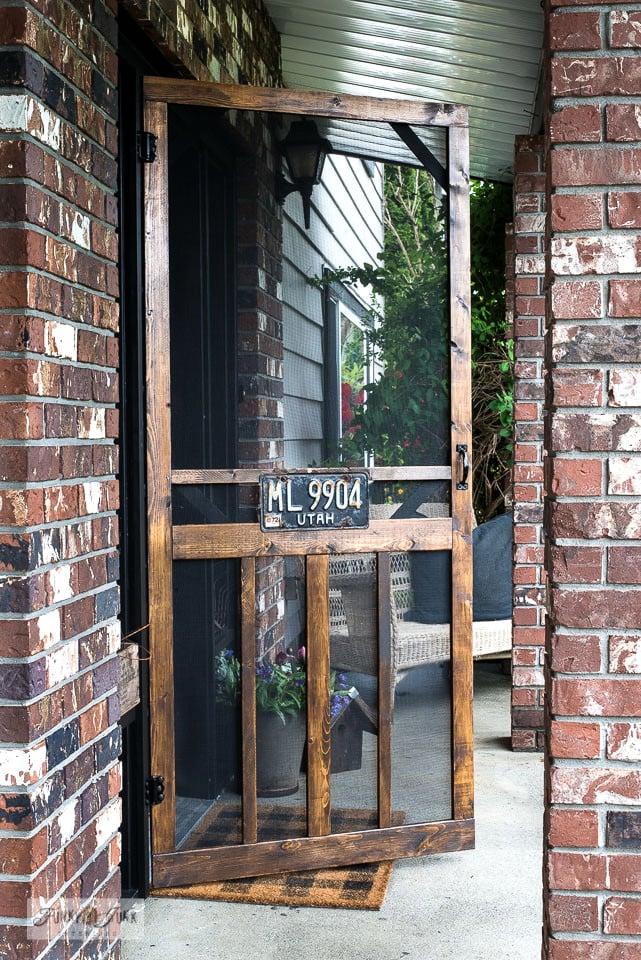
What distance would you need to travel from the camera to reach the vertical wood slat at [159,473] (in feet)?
8.47

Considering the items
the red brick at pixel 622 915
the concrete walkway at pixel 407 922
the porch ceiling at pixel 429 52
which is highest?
the porch ceiling at pixel 429 52

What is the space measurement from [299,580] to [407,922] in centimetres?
93

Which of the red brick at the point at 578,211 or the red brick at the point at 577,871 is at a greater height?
the red brick at the point at 578,211

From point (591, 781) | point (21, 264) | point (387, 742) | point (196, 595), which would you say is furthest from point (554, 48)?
point (387, 742)

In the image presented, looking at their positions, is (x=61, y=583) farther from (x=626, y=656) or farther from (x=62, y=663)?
(x=626, y=656)

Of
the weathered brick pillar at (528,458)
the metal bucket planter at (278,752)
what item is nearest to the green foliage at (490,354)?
the weathered brick pillar at (528,458)

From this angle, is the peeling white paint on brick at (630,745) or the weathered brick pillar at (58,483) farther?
the weathered brick pillar at (58,483)

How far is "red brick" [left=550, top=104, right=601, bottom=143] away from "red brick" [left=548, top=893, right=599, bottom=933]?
1.18 metres

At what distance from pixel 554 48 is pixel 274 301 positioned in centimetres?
130

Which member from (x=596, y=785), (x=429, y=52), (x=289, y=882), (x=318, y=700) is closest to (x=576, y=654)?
(x=596, y=785)

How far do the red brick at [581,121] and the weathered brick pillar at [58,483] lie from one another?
0.88 m

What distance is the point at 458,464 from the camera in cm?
280

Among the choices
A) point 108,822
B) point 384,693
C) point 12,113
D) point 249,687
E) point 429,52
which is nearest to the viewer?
point 12,113

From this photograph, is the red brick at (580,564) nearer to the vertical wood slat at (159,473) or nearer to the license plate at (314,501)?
the license plate at (314,501)
